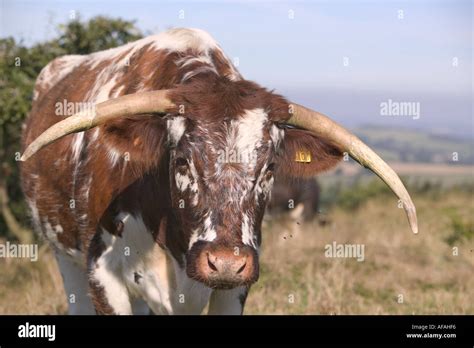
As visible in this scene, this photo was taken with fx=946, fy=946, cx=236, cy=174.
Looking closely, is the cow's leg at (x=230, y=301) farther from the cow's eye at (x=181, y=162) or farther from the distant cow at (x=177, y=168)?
the cow's eye at (x=181, y=162)

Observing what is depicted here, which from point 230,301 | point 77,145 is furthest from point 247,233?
point 77,145

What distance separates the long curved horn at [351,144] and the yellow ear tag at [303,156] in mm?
147

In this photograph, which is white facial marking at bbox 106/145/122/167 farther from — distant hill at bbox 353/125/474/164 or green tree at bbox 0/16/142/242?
distant hill at bbox 353/125/474/164

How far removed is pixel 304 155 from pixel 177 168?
910mm

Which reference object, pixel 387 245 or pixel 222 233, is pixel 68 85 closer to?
pixel 222 233

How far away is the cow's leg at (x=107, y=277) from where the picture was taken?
257 inches

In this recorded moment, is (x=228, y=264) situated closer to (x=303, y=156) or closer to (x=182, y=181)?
(x=182, y=181)

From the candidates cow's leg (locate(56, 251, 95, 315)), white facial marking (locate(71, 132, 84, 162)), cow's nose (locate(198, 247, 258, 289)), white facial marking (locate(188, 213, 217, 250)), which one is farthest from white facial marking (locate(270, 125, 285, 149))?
cow's leg (locate(56, 251, 95, 315))

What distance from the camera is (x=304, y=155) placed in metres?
6.14

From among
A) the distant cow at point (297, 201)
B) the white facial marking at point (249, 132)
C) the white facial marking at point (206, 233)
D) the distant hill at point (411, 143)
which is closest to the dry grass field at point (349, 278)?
the white facial marking at point (249, 132)

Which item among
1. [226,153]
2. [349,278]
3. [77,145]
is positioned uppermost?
[226,153]

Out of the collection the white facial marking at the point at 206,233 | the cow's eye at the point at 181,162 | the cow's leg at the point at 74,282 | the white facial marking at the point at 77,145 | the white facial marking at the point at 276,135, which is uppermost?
the white facial marking at the point at 276,135
